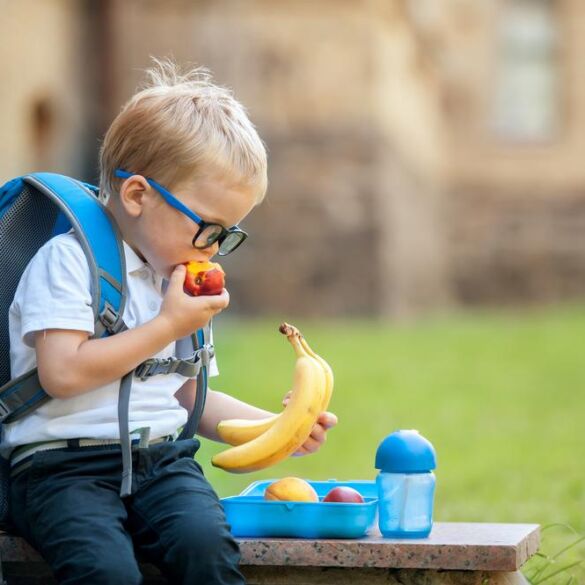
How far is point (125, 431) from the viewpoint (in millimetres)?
2947

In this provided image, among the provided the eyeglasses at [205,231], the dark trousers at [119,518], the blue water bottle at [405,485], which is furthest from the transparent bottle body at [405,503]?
the eyeglasses at [205,231]

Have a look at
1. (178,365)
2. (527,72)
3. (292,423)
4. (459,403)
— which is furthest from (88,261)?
(527,72)

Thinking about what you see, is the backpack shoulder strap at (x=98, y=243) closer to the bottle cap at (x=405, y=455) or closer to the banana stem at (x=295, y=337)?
the banana stem at (x=295, y=337)

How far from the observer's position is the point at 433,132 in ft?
79.2

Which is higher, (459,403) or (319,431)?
(319,431)

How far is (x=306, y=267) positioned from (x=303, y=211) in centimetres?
69

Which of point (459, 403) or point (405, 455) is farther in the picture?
point (459, 403)

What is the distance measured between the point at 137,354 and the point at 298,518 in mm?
486

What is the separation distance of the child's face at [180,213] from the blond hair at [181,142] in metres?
0.02

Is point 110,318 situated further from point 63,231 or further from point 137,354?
point 63,231

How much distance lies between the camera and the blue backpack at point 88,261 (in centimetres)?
300

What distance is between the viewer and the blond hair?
3.08 m

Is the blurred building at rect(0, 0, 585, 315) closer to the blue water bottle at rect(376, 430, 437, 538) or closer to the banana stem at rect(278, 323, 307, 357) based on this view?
the banana stem at rect(278, 323, 307, 357)

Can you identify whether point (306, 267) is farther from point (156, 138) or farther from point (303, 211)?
point (156, 138)
